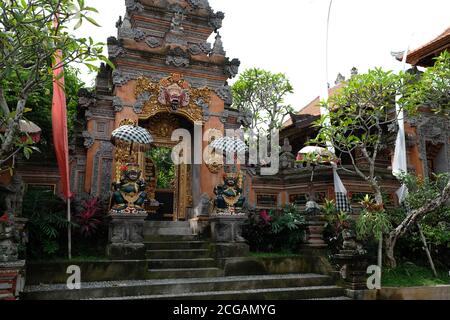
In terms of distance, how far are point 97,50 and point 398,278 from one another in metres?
7.42

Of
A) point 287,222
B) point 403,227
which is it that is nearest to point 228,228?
point 287,222

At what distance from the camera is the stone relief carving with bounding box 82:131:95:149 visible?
10.1 m

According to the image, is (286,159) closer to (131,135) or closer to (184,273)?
(131,135)

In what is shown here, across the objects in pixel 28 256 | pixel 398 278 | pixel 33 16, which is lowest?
pixel 398 278

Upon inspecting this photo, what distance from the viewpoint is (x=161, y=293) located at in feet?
21.0

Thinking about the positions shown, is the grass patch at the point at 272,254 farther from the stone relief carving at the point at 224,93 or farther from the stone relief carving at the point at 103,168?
the stone relief carving at the point at 224,93

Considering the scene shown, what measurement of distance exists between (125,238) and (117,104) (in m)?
4.10

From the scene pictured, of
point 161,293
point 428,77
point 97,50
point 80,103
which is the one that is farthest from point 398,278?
point 80,103

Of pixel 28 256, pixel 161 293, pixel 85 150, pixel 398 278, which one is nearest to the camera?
pixel 161 293

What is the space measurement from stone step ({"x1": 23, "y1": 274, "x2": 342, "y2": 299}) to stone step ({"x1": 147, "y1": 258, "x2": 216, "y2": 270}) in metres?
0.59

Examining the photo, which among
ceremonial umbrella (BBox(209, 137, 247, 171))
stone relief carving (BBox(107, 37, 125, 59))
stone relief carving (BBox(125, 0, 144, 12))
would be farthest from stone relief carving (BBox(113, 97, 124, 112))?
stone relief carving (BBox(125, 0, 144, 12))

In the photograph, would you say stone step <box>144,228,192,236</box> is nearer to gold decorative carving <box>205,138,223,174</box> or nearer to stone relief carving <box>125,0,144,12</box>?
gold decorative carving <box>205,138,223,174</box>

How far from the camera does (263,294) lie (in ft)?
21.8

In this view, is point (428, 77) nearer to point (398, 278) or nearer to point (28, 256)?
point (398, 278)
